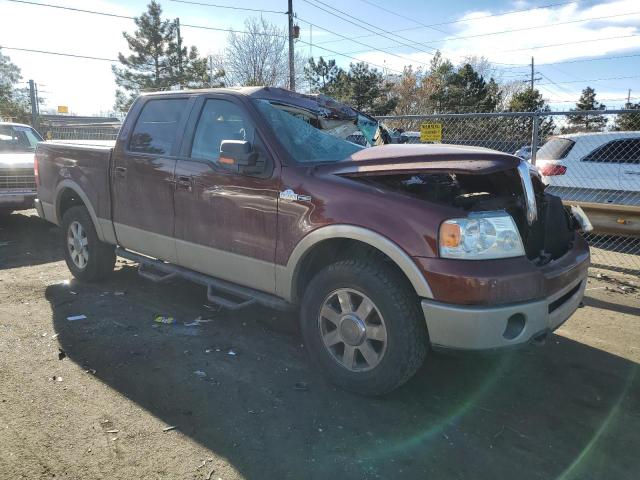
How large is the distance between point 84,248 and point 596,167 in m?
8.13

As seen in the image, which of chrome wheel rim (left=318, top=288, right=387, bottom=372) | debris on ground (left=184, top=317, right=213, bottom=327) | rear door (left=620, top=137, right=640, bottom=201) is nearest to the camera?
chrome wheel rim (left=318, top=288, right=387, bottom=372)

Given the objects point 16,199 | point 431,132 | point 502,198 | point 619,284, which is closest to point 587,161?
point 431,132

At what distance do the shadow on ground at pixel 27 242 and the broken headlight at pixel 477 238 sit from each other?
233 inches

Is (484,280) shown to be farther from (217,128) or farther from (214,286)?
(217,128)

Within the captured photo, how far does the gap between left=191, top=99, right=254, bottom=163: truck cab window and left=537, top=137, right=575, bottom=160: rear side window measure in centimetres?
699

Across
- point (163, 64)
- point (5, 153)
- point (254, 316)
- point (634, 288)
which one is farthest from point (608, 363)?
point (163, 64)

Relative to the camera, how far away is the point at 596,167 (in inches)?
341

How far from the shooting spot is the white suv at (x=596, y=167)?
27.5ft

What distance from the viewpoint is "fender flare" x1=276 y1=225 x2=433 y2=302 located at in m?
2.94

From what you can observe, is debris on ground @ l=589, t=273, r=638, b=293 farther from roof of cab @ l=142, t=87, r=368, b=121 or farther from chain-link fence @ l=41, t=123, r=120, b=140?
chain-link fence @ l=41, t=123, r=120, b=140

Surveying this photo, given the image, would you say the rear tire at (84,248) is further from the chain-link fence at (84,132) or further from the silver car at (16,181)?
the chain-link fence at (84,132)

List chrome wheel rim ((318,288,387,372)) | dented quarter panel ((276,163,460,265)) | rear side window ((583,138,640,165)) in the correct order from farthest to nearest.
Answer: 1. rear side window ((583,138,640,165))
2. chrome wheel rim ((318,288,387,372))
3. dented quarter panel ((276,163,460,265))

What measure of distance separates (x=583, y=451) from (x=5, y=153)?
1027 cm

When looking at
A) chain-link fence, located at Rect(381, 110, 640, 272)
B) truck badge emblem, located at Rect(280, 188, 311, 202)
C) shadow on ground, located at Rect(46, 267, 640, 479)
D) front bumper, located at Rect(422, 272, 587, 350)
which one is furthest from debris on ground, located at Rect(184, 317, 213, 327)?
chain-link fence, located at Rect(381, 110, 640, 272)
